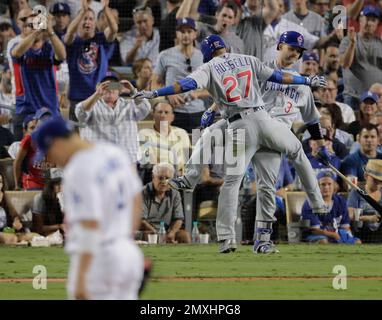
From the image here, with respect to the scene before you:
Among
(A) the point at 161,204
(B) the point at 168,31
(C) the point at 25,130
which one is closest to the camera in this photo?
(A) the point at 161,204

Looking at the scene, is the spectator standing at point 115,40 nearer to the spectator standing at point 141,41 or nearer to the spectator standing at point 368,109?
the spectator standing at point 141,41

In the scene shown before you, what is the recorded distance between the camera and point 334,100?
17125 millimetres

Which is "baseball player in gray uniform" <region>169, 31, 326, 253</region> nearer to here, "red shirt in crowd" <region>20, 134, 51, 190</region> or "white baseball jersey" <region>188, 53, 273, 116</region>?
"white baseball jersey" <region>188, 53, 273, 116</region>

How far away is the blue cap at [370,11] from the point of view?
58.4 feet

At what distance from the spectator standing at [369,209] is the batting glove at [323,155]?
70cm

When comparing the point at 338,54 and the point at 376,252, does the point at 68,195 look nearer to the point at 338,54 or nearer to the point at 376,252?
the point at 376,252

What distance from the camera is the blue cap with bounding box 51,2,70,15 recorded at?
1725 centimetres

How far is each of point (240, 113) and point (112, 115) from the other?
4.56 meters

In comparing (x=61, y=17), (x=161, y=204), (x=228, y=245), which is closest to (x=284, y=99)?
(x=228, y=245)

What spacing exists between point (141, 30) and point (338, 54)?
3584mm

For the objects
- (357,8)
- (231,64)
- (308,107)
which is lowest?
(308,107)

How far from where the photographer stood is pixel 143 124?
1644cm

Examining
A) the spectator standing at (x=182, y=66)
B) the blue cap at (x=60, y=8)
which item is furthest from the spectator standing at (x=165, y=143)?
the blue cap at (x=60, y=8)

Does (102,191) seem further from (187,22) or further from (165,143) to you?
(187,22)
